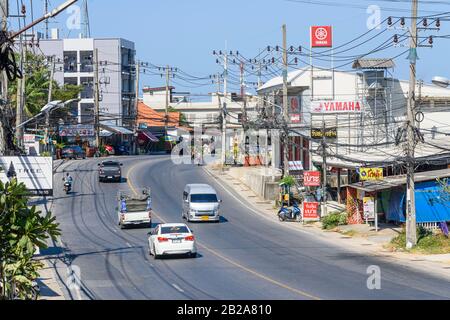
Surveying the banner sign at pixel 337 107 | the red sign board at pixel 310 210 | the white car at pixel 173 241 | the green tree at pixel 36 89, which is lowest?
the red sign board at pixel 310 210

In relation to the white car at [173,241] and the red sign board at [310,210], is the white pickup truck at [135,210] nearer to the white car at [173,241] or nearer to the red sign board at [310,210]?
the red sign board at [310,210]

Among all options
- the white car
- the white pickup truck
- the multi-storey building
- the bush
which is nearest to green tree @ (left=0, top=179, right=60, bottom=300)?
the white car

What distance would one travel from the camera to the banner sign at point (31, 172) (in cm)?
3481

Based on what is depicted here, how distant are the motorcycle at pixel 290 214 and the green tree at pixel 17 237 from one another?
33060 mm

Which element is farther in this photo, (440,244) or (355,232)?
(355,232)

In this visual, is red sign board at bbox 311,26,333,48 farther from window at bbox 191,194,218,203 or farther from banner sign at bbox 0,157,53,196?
banner sign at bbox 0,157,53,196

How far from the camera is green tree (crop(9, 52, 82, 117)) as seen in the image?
8406 cm

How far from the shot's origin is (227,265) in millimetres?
33656

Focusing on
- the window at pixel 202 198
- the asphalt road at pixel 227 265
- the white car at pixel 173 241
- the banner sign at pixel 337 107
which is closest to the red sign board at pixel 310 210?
the asphalt road at pixel 227 265
